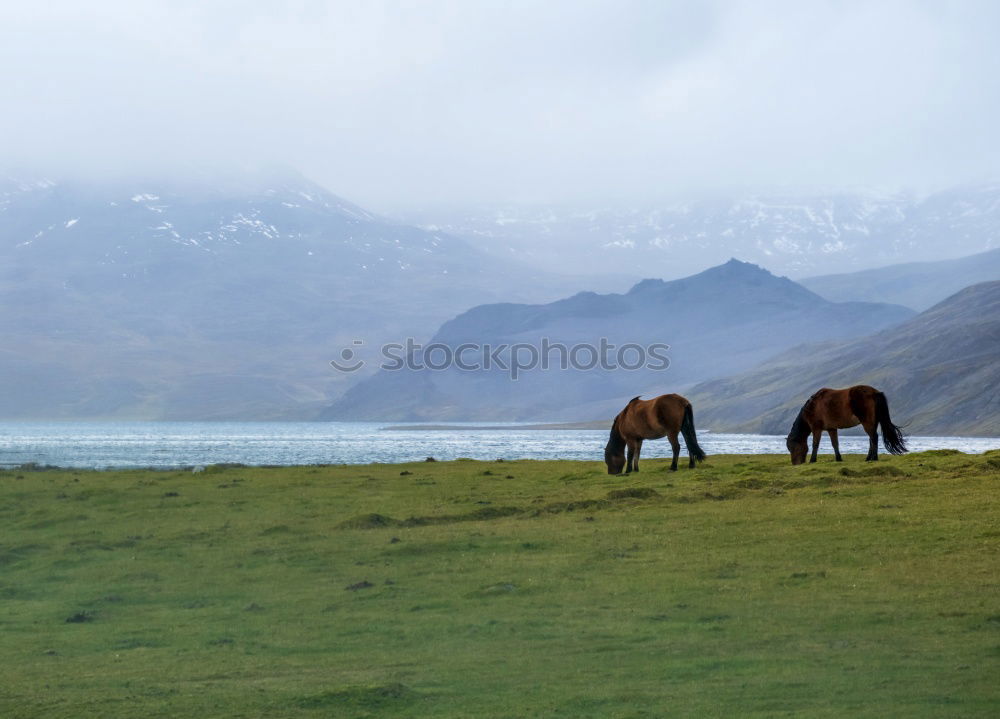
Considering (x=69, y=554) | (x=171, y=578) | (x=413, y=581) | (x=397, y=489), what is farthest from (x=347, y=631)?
(x=397, y=489)

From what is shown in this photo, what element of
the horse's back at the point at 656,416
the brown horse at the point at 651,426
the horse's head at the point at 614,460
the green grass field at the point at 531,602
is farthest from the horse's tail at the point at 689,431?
the green grass field at the point at 531,602

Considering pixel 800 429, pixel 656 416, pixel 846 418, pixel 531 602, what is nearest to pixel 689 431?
pixel 656 416

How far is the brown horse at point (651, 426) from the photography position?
47.0m

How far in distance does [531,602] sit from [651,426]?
2544cm

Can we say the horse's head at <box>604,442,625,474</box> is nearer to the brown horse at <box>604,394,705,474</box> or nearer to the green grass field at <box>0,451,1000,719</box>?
the brown horse at <box>604,394,705,474</box>

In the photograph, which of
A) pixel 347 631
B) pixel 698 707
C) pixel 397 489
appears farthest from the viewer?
Answer: pixel 397 489

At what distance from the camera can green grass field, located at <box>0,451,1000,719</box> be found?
15.8 meters

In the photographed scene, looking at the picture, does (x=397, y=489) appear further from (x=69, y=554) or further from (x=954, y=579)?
(x=954, y=579)

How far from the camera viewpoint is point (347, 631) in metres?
21.2

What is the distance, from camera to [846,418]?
46562 millimetres

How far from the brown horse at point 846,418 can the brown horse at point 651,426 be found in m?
3.81

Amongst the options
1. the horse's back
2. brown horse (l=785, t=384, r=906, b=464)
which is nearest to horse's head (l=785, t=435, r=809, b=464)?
brown horse (l=785, t=384, r=906, b=464)

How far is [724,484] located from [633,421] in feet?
31.6

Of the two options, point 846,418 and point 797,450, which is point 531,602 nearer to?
point 846,418
